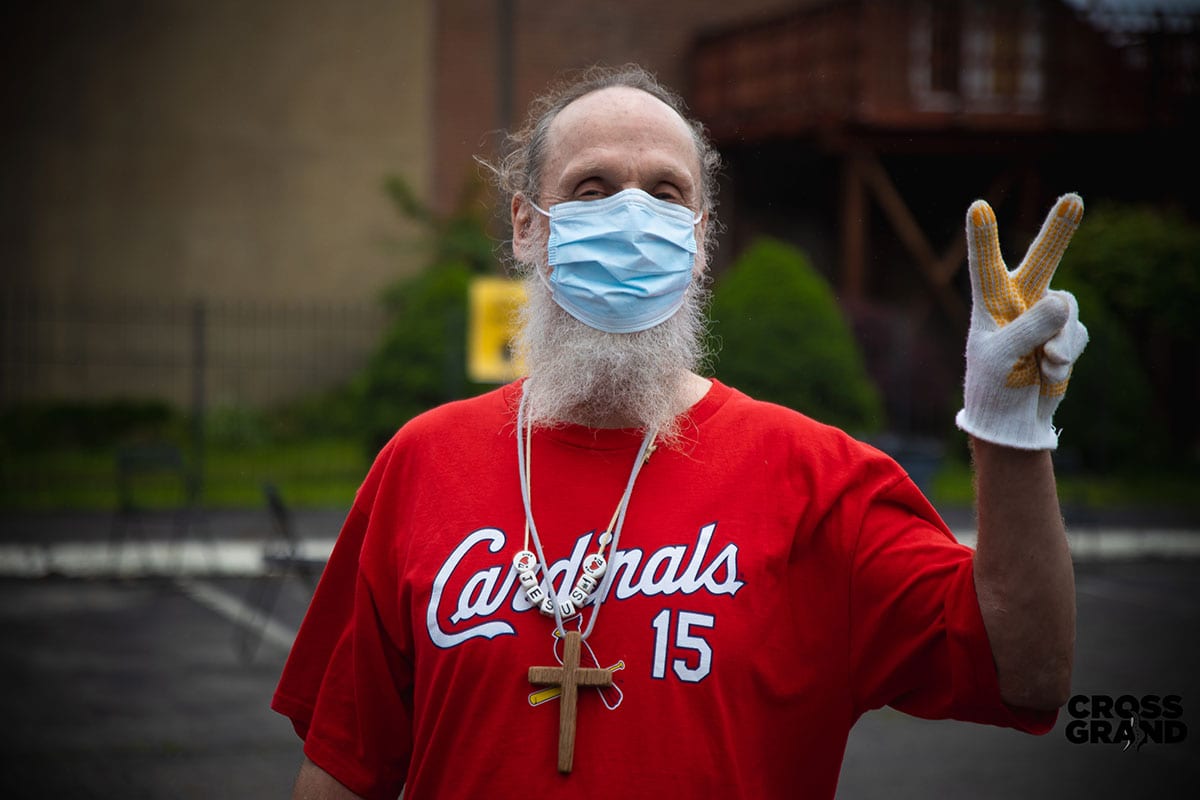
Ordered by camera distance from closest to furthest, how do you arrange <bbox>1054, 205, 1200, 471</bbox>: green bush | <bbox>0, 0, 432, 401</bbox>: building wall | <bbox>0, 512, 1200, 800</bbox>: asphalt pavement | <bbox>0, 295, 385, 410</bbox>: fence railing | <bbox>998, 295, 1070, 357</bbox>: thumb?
<bbox>998, 295, 1070, 357</bbox>: thumb → <bbox>0, 512, 1200, 800</bbox>: asphalt pavement → <bbox>1054, 205, 1200, 471</bbox>: green bush → <bbox>0, 295, 385, 410</bbox>: fence railing → <bbox>0, 0, 432, 401</bbox>: building wall

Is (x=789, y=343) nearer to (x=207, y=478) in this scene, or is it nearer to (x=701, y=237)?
(x=207, y=478)

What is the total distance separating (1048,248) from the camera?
151cm

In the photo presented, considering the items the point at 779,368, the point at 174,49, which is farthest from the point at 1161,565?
the point at 174,49

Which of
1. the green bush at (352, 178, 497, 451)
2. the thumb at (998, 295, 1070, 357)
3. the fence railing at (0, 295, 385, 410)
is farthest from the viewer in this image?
the fence railing at (0, 295, 385, 410)

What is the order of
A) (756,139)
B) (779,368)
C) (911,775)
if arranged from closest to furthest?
(911,775), (779,368), (756,139)

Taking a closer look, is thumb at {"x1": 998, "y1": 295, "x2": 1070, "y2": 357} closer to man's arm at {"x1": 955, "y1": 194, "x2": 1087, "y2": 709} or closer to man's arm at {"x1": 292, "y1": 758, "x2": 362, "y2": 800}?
man's arm at {"x1": 955, "y1": 194, "x2": 1087, "y2": 709}

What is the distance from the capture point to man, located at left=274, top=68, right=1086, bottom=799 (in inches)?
63.6

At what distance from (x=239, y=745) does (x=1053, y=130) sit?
8.15m

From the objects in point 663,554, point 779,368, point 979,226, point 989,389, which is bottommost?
point 779,368

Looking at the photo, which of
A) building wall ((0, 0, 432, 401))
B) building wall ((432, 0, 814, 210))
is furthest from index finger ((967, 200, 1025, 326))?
building wall ((432, 0, 814, 210))

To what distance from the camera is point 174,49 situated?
742 inches

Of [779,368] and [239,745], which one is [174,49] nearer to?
[779,368]

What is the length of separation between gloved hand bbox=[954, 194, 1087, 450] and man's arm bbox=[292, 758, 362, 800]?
3.77 feet

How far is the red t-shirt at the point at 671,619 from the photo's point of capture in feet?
5.77
